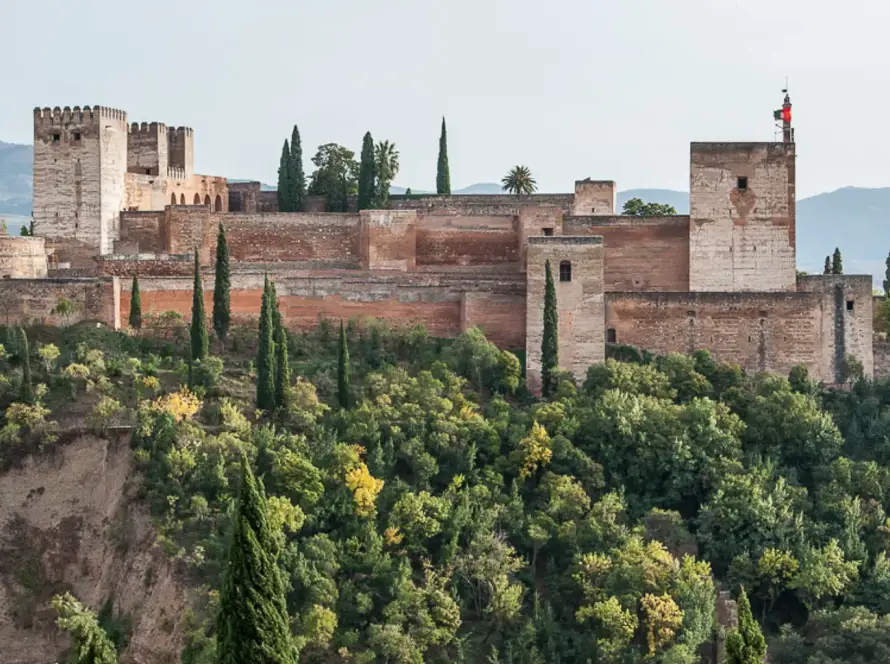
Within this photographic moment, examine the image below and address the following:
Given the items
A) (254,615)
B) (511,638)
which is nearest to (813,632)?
(511,638)

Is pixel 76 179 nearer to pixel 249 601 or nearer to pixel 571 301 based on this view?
pixel 571 301

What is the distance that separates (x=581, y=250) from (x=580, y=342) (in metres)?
1.49

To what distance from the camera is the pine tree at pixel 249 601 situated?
17.6 metres

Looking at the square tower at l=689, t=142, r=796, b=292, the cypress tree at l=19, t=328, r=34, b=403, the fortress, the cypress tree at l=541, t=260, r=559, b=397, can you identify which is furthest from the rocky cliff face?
the square tower at l=689, t=142, r=796, b=292

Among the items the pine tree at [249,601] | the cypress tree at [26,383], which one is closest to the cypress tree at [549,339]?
the cypress tree at [26,383]

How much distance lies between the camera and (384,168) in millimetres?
34281

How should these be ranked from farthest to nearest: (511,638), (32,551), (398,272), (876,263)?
1. (876,263)
2. (398,272)
3. (32,551)
4. (511,638)

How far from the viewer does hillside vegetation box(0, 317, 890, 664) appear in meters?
22.7

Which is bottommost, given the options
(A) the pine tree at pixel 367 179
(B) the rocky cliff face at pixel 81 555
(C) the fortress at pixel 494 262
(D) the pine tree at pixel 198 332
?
(B) the rocky cliff face at pixel 81 555

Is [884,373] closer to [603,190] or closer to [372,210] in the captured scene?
[603,190]

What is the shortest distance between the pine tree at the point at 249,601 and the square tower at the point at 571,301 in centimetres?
1059

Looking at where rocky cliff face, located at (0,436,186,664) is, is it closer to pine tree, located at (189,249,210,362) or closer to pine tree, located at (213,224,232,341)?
pine tree, located at (189,249,210,362)

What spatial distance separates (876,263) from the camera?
391ft

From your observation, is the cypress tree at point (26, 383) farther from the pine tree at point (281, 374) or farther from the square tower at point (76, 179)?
the square tower at point (76, 179)
